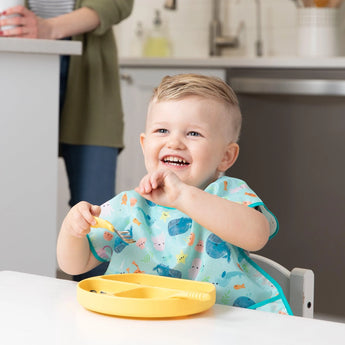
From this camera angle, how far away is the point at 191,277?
1090 mm

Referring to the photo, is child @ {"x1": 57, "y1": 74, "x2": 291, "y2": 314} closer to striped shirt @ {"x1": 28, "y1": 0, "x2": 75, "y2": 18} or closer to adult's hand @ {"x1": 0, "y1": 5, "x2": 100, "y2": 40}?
adult's hand @ {"x1": 0, "y1": 5, "x2": 100, "y2": 40}

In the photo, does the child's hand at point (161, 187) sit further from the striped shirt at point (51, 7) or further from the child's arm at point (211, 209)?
the striped shirt at point (51, 7)

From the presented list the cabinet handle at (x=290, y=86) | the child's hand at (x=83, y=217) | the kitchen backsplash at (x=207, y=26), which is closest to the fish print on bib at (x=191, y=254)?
the child's hand at (x=83, y=217)

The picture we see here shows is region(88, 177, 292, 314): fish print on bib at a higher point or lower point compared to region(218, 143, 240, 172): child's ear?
lower

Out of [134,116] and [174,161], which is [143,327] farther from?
[134,116]

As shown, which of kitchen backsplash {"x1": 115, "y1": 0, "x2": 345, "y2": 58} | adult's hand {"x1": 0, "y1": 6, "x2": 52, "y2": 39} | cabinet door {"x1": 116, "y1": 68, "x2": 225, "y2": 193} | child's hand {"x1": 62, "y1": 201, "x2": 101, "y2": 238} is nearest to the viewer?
child's hand {"x1": 62, "y1": 201, "x2": 101, "y2": 238}

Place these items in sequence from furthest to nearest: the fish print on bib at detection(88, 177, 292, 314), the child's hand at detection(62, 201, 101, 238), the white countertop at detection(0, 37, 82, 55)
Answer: the white countertop at detection(0, 37, 82, 55) → the fish print on bib at detection(88, 177, 292, 314) → the child's hand at detection(62, 201, 101, 238)

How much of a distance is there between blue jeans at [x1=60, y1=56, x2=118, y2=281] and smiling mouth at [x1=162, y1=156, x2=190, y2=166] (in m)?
1.11

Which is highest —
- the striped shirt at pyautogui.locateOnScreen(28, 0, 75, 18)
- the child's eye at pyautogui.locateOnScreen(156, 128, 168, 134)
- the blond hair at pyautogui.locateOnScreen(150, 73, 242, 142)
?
the striped shirt at pyautogui.locateOnScreen(28, 0, 75, 18)

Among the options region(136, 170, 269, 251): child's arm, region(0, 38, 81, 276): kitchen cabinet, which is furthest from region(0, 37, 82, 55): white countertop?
region(136, 170, 269, 251): child's arm

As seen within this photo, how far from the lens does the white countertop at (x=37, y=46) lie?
177cm

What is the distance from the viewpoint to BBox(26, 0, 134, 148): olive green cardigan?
2.18 meters

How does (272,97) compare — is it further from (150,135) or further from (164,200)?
(164,200)

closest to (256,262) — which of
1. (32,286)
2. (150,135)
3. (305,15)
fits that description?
(150,135)
